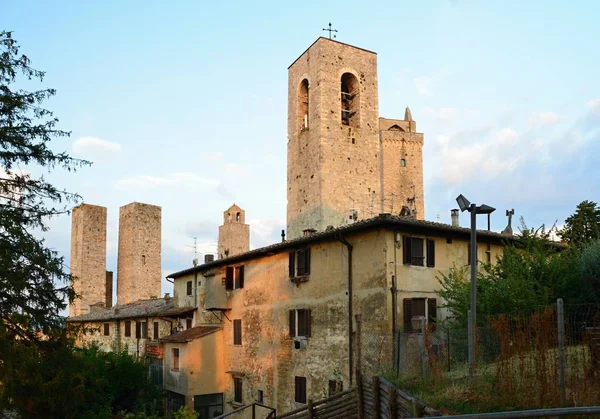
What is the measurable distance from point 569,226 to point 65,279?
2731 cm

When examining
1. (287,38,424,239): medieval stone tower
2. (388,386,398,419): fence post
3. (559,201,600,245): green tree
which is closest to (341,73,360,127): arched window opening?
(287,38,424,239): medieval stone tower

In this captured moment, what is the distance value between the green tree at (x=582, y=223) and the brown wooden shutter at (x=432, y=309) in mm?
15595

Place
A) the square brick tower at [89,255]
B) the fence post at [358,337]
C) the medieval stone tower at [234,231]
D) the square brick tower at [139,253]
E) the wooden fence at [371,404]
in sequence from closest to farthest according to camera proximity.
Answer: the wooden fence at [371,404], the fence post at [358,337], the square brick tower at [89,255], the square brick tower at [139,253], the medieval stone tower at [234,231]

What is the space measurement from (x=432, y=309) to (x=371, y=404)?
268 inches

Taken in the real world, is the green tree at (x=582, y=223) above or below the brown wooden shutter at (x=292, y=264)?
above

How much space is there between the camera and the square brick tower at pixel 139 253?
1893 inches

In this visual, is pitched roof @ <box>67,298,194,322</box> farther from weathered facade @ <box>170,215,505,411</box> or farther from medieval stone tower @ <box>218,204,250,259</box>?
medieval stone tower @ <box>218,204,250,259</box>

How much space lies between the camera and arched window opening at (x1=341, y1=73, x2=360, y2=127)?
1463 inches

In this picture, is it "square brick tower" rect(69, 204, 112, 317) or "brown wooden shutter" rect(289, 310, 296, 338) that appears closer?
"brown wooden shutter" rect(289, 310, 296, 338)

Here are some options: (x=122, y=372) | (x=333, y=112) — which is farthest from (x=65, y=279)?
(x=333, y=112)

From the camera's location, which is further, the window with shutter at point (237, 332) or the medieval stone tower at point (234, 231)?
the medieval stone tower at point (234, 231)

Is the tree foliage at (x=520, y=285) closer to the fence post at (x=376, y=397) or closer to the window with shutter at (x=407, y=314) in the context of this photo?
the window with shutter at (x=407, y=314)

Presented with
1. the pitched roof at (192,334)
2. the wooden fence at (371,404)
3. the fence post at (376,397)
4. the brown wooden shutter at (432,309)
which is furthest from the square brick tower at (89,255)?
the fence post at (376,397)

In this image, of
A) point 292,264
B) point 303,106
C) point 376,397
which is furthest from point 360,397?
point 303,106
